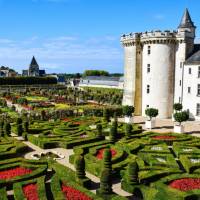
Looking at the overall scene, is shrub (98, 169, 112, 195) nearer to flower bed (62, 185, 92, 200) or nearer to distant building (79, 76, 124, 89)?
flower bed (62, 185, 92, 200)

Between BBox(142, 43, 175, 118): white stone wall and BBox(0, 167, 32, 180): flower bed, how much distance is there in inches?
1066

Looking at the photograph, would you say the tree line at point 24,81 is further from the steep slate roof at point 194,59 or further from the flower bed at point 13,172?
the flower bed at point 13,172

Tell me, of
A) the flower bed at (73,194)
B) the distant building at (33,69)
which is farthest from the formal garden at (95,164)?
the distant building at (33,69)

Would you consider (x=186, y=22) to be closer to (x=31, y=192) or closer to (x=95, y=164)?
(x=95, y=164)

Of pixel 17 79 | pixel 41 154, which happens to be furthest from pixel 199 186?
A: pixel 17 79

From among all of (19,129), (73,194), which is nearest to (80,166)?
(73,194)

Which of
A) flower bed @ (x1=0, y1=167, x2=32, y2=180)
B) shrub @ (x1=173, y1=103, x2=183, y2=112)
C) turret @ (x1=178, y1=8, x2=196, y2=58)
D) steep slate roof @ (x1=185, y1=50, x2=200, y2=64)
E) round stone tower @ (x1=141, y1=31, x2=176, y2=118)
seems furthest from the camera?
round stone tower @ (x1=141, y1=31, x2=176, y2=118)

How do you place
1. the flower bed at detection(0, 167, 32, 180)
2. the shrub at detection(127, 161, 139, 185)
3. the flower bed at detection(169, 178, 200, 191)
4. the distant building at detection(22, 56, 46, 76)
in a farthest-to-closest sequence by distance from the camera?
the distant building at detection(22, 56, 46, 76) → the flower bed at detection(0, 167, 32, 180) → the shrub at detection(127, 161, 139, 185) → the flower bed at detection(169, 178, 200, 191)

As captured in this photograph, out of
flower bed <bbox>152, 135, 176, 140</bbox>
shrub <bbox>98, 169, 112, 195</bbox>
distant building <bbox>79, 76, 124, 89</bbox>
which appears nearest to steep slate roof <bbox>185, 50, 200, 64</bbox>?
flower bed <bbox>152, 135, 176, 140</bbox>

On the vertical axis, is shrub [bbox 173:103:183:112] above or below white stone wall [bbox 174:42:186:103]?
below

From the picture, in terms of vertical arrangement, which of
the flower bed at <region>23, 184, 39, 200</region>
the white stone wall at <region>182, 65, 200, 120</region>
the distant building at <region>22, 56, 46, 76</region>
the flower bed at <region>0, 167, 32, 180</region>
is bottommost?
the flower bed at <region>23, 184, 39, 200</region>

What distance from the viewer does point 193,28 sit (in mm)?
44375

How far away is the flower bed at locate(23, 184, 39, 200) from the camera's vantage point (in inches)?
623

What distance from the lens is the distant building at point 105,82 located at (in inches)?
3830
